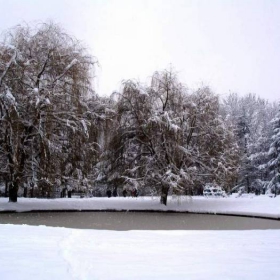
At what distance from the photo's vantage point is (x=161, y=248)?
22.3ft

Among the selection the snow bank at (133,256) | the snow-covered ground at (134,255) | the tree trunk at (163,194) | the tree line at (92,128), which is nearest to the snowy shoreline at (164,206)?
the tree trunk at (163,194)

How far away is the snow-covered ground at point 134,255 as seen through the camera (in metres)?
4.82

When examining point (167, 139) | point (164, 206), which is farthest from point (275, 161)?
point (167, 139)

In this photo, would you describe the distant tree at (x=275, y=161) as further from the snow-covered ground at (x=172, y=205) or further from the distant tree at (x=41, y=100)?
the distant tree at (x=41, y=100)

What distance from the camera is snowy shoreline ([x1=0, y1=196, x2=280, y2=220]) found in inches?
812

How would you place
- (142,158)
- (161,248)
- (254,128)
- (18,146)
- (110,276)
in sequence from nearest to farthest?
(110,276), (161,248), (18,146), (142,158), (254,128)

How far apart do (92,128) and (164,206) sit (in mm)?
6094

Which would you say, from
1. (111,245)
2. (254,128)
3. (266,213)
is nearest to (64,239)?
(111,245)

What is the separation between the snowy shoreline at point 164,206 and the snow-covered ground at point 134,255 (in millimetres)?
12068

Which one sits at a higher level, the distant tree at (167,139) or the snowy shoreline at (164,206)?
the distant tree at (167,139)

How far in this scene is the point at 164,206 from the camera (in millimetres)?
22688

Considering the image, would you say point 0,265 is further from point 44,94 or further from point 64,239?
point 44,94

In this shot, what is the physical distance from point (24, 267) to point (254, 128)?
45283 millimetres

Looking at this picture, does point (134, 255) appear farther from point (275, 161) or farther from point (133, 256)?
point (275, 161)
